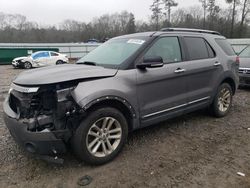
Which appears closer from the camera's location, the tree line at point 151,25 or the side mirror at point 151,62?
the side mirror at point 151,62

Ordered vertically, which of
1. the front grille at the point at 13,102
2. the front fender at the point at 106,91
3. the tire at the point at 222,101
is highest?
the front fender at the point at 106,91

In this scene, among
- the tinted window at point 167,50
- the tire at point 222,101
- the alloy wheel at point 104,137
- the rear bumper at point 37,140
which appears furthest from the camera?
the tire at point 222,101

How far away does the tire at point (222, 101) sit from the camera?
496 cm

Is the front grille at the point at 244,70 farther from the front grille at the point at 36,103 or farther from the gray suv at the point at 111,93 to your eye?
the front grille at the point at 36,103

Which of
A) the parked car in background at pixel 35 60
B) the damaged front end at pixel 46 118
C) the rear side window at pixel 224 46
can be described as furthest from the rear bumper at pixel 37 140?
the parked car in background at pixel 35 60

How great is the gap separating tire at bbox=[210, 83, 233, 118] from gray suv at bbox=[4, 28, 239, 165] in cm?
19

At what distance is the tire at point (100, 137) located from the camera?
9.82 ft

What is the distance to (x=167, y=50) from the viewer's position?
405 centimetres

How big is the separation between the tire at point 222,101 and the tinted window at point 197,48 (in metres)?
0.86

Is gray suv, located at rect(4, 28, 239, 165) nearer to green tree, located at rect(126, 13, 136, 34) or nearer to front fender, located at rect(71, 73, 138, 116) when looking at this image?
front fender, located at rect(71, 73, 138, 116)

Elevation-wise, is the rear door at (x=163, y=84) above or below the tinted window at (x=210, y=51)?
below

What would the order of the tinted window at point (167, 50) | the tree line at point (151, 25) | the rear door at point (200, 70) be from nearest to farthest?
1. the tinted window at point (167, 50)
2. the rear door at point (200, 70)
3. the tree line at point (151, 25)

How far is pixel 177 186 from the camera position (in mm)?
2814

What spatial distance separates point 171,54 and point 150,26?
4996cm
